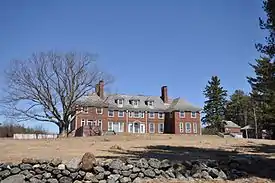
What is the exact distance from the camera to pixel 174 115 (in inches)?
2432

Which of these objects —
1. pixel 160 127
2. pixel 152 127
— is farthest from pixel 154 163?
pixel 160 127

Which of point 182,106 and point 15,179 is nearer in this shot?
point 15,179

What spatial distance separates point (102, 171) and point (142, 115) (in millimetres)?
49806

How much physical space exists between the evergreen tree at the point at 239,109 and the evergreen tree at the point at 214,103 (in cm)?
946

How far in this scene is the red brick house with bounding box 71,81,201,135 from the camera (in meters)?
58.9

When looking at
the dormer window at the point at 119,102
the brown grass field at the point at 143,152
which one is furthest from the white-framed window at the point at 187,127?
the brown grass field at the point at 143,152

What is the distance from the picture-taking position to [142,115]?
6225 cm

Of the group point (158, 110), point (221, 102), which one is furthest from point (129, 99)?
point (221, 102)

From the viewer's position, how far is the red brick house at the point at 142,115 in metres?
58.9

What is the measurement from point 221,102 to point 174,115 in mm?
16698

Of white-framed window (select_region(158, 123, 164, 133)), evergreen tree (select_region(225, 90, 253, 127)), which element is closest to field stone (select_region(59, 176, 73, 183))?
white-framed window (select_region(158, 123, 164, 133))

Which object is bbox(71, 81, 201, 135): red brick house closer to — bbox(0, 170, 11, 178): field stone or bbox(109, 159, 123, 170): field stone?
bbox(109, 159, 123, 170): field stone

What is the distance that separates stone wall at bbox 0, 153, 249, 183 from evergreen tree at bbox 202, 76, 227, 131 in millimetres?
57809

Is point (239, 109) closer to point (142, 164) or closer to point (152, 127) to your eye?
point (152, 127)
